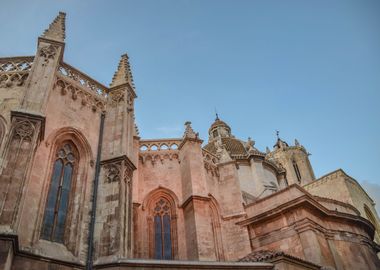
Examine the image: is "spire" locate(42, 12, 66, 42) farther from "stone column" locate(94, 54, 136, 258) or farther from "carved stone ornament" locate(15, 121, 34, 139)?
"carved stone ornament" locate(15, 121, 34, 139)

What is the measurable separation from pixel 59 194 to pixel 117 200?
193cm

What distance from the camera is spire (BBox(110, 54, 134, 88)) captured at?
14.9 meters

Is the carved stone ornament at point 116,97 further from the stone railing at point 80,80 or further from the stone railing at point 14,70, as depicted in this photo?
the stone railing at point 14,70

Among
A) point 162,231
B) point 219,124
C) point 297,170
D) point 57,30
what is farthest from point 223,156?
point 297,170

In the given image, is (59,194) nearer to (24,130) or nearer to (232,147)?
(24,130)

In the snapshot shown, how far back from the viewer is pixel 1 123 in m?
11.0

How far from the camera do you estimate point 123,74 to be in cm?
1506

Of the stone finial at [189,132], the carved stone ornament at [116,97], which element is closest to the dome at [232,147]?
the stone finial at [189,132]

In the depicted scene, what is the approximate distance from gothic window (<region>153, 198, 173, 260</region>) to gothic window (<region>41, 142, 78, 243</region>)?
5.83 meters

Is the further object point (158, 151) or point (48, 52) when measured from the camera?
point (158, 151)

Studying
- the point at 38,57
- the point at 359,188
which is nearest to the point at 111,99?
the point at 38,57

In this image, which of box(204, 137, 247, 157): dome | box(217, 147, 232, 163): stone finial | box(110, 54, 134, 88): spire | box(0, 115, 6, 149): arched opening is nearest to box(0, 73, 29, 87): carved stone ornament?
box(0, 115, 6, 149): arched opening

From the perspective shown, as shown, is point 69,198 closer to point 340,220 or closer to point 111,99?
point 111,99

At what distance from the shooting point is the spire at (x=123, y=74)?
1493 centimetres
